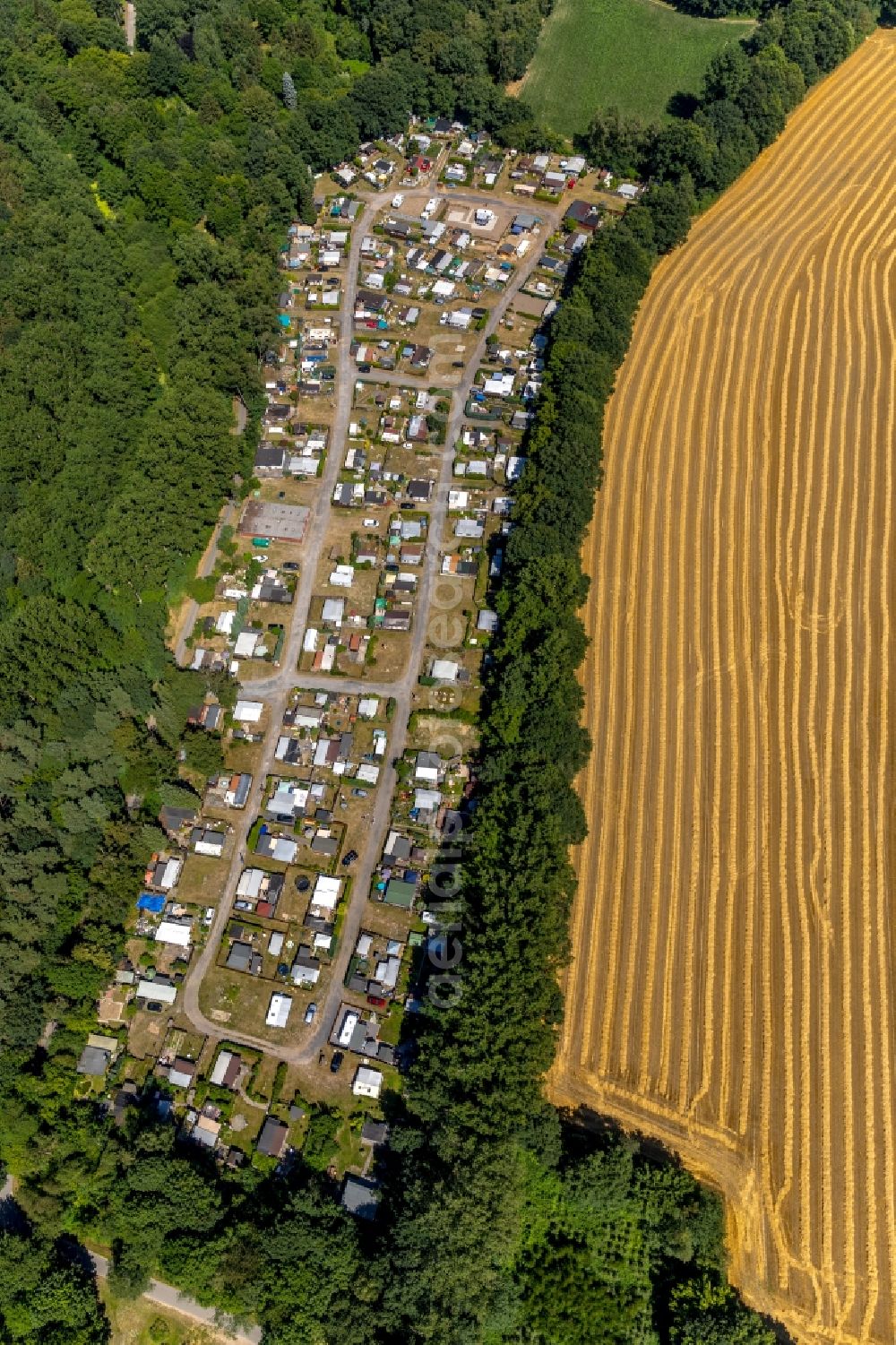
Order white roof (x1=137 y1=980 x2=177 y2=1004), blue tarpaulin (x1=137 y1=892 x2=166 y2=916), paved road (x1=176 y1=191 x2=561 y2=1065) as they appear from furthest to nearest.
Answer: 1. blue tarpaulin (x1=137 y1=892 x2=166 y2=916)
2. white roof (x1=137 y1=980 x2=177 y2=1004)
3. paved road (x1=176 y1=191 x2=561 y2=1065)

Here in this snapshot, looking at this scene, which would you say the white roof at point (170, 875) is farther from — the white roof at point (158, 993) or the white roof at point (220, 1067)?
the white roof at point (220, 1067)

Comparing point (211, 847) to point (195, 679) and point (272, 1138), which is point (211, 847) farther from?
point (272, 1138)

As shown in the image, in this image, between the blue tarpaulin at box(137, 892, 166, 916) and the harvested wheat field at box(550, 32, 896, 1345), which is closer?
the harvested wheat field at box(550, 32, 896, 1345)

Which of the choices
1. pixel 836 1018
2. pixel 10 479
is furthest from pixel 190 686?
pixel 836 1018

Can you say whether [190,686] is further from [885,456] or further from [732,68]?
[732,68]

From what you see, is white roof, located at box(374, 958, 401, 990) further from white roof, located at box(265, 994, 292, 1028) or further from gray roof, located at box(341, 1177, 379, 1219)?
gray roof, located at box(341, 1177, 379, 1219)

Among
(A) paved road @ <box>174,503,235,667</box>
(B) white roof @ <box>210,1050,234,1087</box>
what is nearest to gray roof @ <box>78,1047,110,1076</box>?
(B) white roof @ <box>210,1050,234,1087</box>
